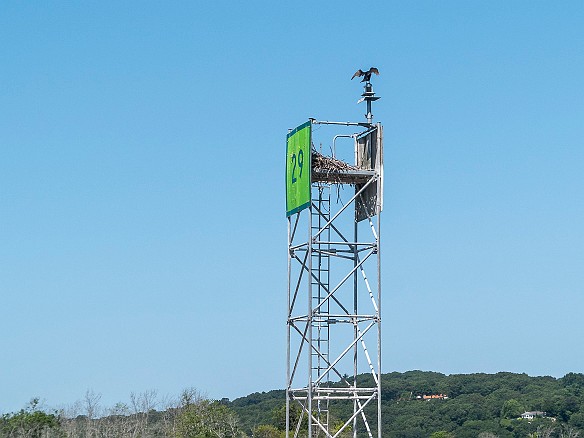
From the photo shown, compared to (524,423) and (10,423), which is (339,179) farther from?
(524,423)

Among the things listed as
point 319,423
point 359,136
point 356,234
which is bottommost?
point 319,423

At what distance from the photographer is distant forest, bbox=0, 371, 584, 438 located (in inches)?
3086

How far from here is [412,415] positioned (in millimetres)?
131250

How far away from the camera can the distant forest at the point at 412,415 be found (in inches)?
3086

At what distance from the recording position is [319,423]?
106ft

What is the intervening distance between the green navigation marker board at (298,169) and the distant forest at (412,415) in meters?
19.3

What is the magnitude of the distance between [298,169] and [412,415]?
101 m

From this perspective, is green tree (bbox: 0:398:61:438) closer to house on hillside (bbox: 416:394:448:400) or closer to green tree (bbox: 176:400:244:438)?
green tree (bbox: 176:400:244:438)

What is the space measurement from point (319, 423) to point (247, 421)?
8035 cm

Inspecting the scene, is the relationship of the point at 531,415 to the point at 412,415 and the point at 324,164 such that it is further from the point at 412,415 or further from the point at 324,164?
the point at 324,164

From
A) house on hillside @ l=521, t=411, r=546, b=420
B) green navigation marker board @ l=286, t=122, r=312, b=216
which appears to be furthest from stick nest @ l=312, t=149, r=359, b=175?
house on hillside @ l=521, t=411, r=546, b=420

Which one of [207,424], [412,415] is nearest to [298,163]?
[207,424]

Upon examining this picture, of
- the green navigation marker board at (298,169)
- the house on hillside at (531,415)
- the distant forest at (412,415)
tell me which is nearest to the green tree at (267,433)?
the distant forest at (412,415)

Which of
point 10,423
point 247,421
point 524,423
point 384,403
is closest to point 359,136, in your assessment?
point 10,423
